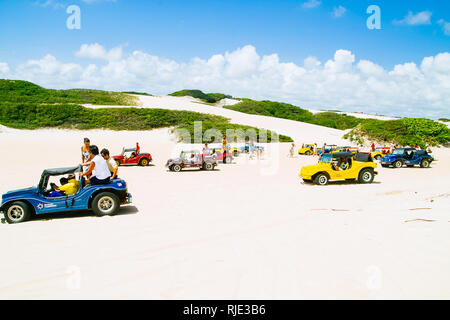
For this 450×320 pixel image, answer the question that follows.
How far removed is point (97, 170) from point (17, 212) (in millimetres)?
1979

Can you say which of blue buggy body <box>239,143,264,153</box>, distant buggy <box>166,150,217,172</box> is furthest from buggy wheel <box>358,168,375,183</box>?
blue buggy body <box>239,143,264,153</box>

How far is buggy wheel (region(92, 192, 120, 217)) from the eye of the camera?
743 cm

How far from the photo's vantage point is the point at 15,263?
4637mm

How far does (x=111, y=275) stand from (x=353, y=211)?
6.22 m

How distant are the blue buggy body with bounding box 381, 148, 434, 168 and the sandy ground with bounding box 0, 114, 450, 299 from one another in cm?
1048

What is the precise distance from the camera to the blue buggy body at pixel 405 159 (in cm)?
1984

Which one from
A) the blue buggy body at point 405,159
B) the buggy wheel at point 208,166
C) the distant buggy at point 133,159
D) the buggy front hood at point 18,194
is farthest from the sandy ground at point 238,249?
the blue buggy body at point 405,159

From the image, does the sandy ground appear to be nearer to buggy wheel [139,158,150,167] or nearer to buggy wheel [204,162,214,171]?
buggy wheel [204,162,214,171]

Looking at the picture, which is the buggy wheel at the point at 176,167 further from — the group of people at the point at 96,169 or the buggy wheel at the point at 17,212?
the buggy wheel at the point at 17,212

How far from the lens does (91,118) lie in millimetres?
38844

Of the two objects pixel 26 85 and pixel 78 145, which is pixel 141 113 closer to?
pixel 78 145

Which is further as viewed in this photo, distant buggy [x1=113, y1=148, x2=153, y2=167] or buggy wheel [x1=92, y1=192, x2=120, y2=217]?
distant buggy [x1=113, y1=148, x2=153, y2=167]

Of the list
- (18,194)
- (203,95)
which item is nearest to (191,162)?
(18,194)
